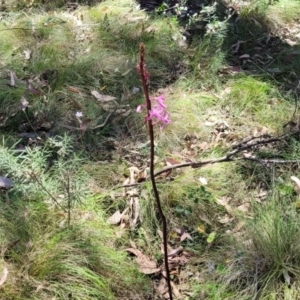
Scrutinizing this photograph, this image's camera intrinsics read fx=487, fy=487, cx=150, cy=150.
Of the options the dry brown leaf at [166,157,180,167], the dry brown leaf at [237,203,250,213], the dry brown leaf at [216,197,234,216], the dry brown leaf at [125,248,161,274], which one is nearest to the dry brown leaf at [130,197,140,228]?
the dry brown leaf at [125,248,161,274]

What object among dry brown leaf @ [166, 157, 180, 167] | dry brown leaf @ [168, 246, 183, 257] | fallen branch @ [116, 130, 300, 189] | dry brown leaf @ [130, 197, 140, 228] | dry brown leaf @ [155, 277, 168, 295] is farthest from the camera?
dry brown leaf @ [166, 157, 180, 167]

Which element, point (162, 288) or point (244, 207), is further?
point (244, 207)

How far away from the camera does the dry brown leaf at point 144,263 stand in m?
2.51

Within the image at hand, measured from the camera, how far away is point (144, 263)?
2547 millimetres

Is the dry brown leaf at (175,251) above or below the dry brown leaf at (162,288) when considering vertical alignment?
above

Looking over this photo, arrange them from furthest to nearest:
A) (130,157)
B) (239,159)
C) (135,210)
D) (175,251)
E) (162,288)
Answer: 1. (130,157)
2. (239,159)
3. (135,210)
4. (175,251)
5. (162,288)

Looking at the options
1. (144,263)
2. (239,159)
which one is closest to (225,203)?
(239,159)

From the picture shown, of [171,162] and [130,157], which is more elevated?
[171,162]

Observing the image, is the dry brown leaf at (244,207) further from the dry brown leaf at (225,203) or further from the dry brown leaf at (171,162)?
the dry brown leaf at (171,162)

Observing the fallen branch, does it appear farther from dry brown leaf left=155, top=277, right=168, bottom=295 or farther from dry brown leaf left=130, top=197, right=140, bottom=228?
dry brown leaf left=155, top=277, right=168, bottom=295

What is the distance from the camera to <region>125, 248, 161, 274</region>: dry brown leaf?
2.51 meters

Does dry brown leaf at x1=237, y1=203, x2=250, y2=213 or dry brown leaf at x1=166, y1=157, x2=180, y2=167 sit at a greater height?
dry brown leaf at x1=237, y1=203, x2=250, y2=213

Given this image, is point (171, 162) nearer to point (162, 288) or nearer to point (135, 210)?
point (135, 210)

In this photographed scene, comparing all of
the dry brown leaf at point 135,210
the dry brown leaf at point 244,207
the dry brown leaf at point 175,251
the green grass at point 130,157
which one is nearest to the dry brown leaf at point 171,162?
the green grass at point 130,157
